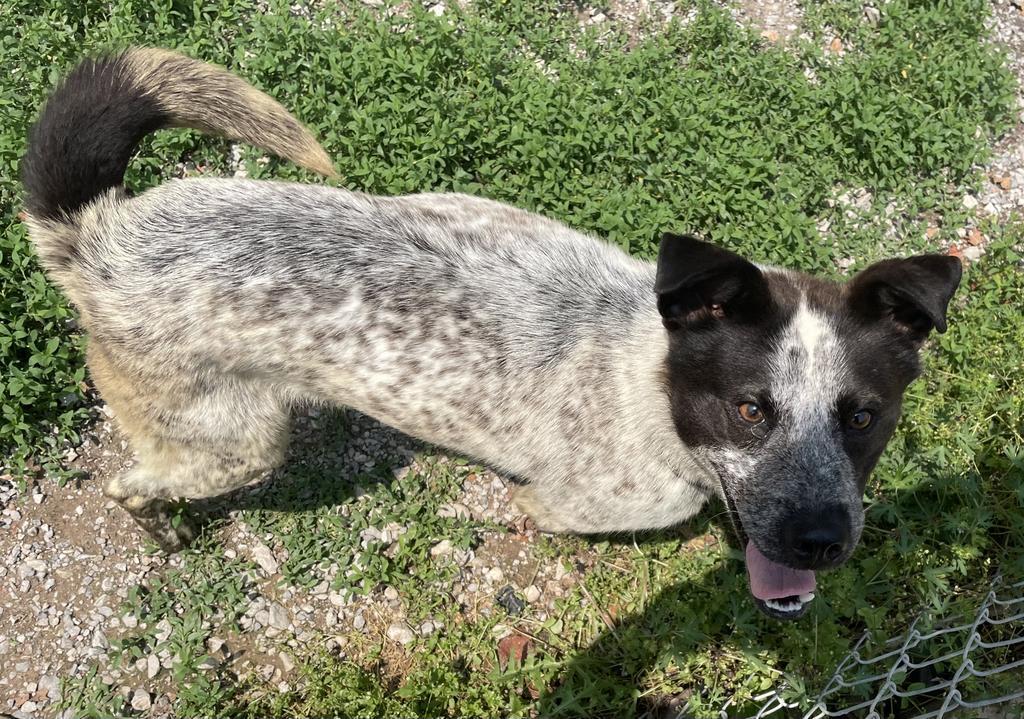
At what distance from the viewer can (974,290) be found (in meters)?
5.01

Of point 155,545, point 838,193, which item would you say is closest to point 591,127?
point 838,193

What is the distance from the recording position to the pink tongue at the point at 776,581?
10.8 feet

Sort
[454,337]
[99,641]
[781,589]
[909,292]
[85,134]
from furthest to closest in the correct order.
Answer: [99,641], [454,337], [781,589], [85,134], [909,292]

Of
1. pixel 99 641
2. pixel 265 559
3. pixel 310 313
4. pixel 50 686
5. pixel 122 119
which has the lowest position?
pixel 50 686

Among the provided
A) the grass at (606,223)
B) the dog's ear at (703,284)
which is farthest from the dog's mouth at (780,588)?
the dog's ear at (703,284)

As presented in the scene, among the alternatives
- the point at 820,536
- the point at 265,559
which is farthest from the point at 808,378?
the point at 265,559

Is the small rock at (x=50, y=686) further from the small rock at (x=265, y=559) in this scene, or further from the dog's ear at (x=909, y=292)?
the dog's ear at (x=909, y=292)

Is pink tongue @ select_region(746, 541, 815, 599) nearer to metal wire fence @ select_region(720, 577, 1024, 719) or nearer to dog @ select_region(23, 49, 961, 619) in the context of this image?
dog @ select_region(23, 49, 961, 619)

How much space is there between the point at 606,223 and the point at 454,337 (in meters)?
1.70

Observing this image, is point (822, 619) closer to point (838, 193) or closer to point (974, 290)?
point (974, 290)

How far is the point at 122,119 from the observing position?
3.20 metres

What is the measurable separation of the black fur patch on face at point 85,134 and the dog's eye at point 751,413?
255cm

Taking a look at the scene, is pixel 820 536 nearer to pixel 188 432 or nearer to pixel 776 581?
pixel 776 581

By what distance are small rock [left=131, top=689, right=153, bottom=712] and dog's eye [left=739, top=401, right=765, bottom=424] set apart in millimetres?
3160
